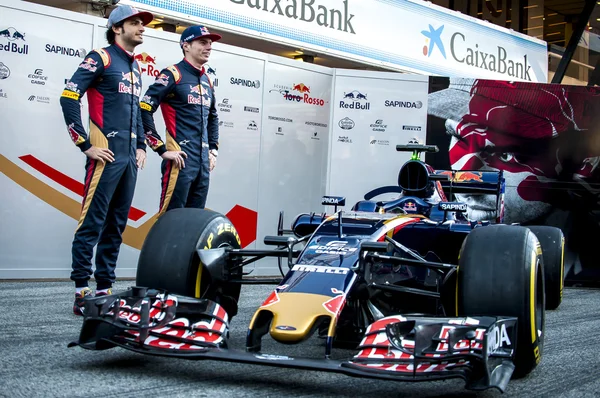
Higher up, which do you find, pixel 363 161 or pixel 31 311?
pixel 363 161

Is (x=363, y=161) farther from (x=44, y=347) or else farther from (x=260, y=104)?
(x=44, y=347)

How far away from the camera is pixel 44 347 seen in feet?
15.2

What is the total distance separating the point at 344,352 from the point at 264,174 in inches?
223

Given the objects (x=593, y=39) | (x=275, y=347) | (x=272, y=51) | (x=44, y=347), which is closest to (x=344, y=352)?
(x=275, y=347)

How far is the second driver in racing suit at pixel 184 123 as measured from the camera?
6574 mm

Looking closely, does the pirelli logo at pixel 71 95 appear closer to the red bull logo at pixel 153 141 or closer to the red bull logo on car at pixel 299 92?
the red bull logo at pixel 153 141

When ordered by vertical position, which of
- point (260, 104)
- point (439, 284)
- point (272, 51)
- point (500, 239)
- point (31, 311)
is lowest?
point (31, 311)

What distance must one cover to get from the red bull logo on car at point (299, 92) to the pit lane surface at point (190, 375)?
5378mm

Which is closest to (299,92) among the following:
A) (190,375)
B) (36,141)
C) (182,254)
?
(36,141)

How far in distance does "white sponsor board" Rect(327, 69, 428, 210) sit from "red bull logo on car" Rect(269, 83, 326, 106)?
306mm

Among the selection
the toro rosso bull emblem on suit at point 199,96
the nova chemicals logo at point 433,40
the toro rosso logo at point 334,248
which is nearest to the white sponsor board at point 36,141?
the toro rosso bull emblem on suit at point 199,96

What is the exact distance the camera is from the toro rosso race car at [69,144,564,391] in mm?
3676

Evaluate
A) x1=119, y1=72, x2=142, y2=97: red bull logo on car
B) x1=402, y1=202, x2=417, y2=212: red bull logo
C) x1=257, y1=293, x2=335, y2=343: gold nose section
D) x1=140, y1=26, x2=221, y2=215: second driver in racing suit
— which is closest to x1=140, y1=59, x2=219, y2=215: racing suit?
x1=140, y1=26, x2=221, y2=215: second driver in racing suit

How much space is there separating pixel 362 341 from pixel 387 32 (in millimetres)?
9584
